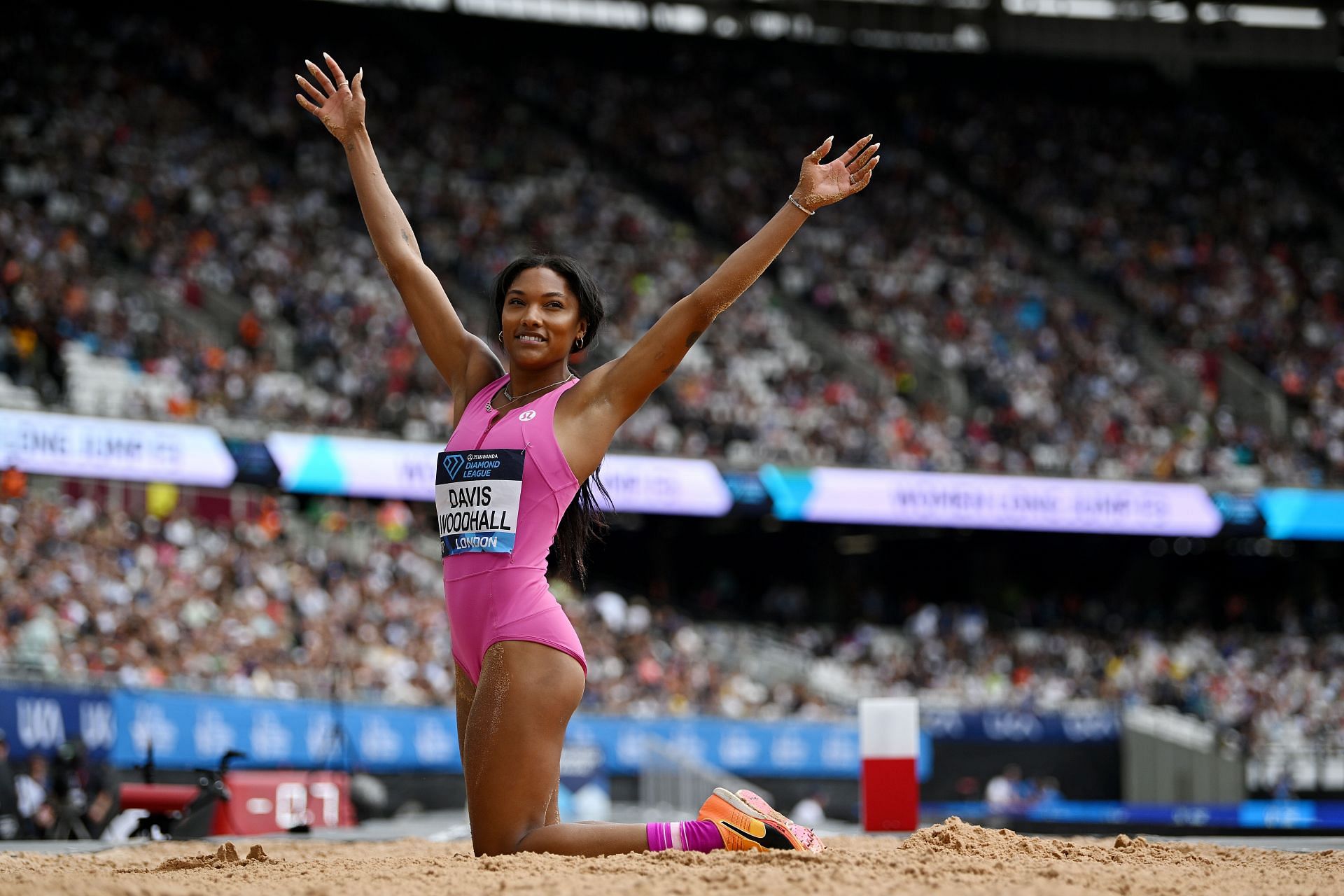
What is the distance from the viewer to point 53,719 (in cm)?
1548

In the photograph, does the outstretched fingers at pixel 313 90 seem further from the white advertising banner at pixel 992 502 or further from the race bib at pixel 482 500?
the white advertising banner at pixel 992 502

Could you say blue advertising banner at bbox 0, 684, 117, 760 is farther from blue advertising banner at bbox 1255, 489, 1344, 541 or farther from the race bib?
blue advertising banner at bbox 1255, 489, 1344, 541

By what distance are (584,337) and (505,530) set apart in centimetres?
87

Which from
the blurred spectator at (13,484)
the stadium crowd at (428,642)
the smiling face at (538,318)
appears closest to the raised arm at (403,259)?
the smiling face at (538,318)

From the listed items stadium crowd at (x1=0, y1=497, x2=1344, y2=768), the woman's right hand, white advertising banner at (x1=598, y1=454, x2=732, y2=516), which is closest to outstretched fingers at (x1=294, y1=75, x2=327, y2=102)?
the woman's right hand

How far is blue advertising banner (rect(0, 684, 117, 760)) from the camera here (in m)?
15.2

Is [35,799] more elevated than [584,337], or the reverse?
[584,337]

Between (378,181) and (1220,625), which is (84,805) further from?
(1220,625)

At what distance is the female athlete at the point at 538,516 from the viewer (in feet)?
16.8

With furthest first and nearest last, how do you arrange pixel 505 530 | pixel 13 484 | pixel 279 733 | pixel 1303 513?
pixel 1303 513, pixel 13 484, pixel 279 733, pixel 505 530

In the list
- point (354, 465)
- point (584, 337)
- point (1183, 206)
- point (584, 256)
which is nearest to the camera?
point (584, 337)

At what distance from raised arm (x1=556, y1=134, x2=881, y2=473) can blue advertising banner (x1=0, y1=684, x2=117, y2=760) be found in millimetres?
11646

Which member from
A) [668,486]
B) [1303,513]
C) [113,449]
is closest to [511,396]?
[113,449]

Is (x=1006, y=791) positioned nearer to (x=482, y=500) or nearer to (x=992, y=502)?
(x=992, y=502)
